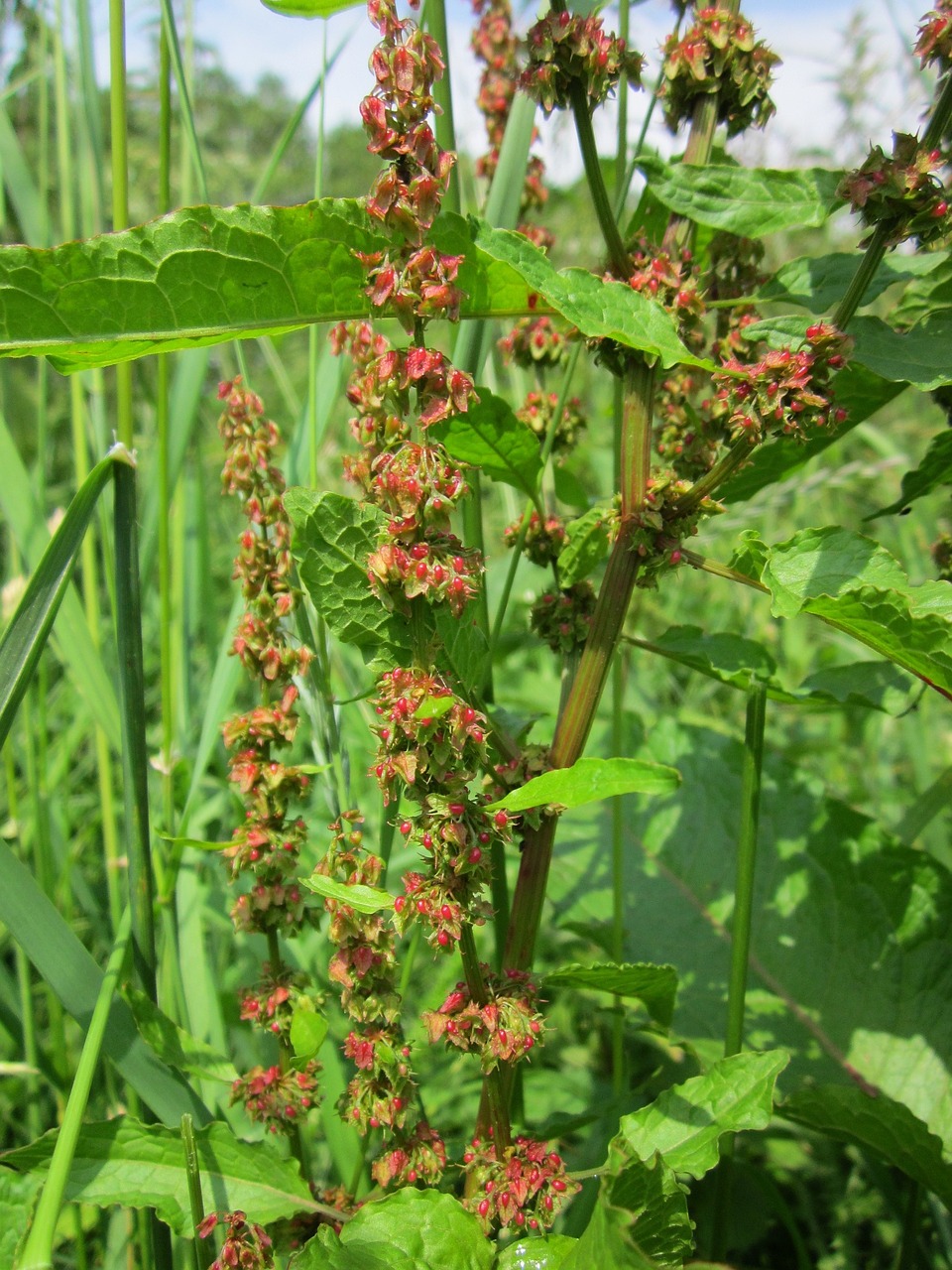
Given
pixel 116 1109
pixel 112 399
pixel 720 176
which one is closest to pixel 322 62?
pixel 720 176

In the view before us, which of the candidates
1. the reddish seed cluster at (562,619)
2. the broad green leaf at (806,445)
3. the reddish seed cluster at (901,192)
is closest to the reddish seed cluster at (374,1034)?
the reddish seed cluster at (562,619)

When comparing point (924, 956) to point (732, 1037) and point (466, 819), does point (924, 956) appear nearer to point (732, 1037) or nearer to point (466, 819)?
A: point (732, 1037)

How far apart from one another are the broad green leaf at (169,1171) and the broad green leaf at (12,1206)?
0.04m

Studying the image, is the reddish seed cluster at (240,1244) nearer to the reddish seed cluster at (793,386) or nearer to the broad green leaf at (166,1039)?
the broad green leaf at (166,1039)

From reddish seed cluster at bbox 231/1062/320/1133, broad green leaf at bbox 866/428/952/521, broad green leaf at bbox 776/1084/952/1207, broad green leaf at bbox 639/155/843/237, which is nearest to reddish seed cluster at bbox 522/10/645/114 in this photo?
broad green leaf at bbox 639/155/843/237

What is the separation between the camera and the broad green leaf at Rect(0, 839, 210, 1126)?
2.79 feet

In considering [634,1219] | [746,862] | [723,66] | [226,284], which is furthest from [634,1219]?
[723,66]

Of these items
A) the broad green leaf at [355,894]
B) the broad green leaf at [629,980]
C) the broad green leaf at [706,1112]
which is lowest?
the broad green leaf at [706,1112]

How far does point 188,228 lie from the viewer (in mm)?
730

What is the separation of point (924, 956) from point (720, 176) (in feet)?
3.54

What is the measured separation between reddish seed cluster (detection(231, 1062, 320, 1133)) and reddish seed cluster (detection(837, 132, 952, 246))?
35.1 inches

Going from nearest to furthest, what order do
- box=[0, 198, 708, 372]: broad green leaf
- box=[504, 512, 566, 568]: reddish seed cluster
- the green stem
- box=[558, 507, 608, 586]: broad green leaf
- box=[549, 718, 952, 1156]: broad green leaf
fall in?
the green stem
box=[0, 198, 708, 372]: broad green leaf
box=[558, 507, 608, 586]: broad green leaf
box=[504, 512, 566, 568]: reddish seed cluster
box=[549, 718, 952, 1156]: broad green leaf

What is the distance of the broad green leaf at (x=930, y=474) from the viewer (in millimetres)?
1022

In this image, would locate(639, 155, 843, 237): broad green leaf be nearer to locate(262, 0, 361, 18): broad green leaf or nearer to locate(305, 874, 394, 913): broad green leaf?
locate(262, 0, 361, 18): broad green leaf
